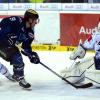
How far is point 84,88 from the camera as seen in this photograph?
624 centimetres

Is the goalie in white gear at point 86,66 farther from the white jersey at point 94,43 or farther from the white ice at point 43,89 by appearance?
the white ice at point 43,89

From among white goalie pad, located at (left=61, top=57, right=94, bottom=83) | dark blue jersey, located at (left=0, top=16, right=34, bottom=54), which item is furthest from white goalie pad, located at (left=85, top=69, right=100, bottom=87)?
dark blue jersey, located at (left=0, top=16, right=34, bottom=54)

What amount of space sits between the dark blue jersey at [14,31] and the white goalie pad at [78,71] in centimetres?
70

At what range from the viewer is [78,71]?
21.5ft

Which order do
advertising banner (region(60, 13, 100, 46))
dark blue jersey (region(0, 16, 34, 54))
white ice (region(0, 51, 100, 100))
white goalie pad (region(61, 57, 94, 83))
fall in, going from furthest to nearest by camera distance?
advertising banner (region(60, 13, 100, 46)), white goalie pad (region(61, 57, 94, 83)), dark blue jersey (region(0, 16, 34, 54)), white ice (region(0, 51, 100, 100))

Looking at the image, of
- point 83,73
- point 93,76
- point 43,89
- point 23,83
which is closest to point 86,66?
point 83,73

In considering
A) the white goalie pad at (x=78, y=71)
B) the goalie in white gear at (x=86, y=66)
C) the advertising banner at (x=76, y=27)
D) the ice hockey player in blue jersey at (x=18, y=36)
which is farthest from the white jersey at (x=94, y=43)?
the advertising banner at (x=76, y=27)

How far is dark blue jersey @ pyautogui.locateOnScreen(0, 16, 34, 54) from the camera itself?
241 inches

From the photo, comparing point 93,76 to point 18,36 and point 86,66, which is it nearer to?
point 86,66

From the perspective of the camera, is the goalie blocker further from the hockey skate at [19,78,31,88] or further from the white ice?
the hockey skate at [19,78,31,88]

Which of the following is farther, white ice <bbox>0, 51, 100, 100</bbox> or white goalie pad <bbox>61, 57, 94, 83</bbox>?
white goalie pad <bbox>61, 57, 94, 83</bbox>

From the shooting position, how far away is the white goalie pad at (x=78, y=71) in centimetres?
651

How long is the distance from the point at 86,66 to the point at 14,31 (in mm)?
937

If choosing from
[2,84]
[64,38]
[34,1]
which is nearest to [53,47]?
[64,38]
